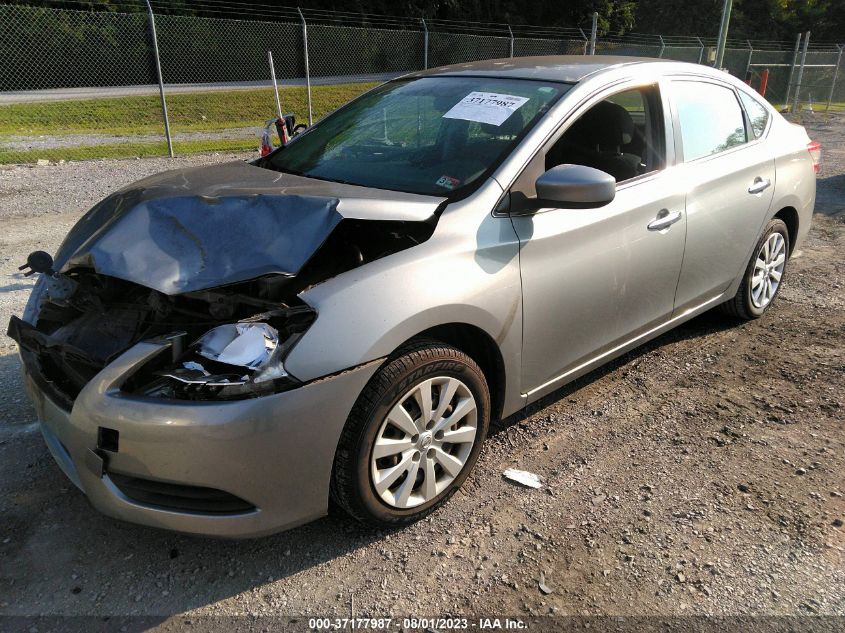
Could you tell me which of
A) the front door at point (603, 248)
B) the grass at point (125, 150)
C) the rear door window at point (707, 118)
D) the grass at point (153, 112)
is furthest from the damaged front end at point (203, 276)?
the grass at point (153, 112)

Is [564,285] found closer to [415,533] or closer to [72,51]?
[415,533]

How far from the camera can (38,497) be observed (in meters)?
2.83

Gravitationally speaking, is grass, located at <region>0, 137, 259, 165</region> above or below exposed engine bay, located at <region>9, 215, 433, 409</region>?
below

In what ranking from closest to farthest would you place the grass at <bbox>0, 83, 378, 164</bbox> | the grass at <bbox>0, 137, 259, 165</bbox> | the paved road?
the grass at <bbox>0, 137, 259, 165</bbox>
the grass at <bbox>0, 83, 378, 164</bbox>
the paved road

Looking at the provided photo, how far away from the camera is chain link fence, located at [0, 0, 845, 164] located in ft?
52.0

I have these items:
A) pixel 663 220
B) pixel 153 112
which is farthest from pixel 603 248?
pixel 153 112

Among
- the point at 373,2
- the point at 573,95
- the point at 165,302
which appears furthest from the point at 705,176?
the point at 373,2

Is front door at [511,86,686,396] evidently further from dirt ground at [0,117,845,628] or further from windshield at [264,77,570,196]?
dirt ground at [0,117,845,628]

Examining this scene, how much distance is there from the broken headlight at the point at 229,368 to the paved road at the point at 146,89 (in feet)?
60.3

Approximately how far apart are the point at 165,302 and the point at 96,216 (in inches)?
27.7

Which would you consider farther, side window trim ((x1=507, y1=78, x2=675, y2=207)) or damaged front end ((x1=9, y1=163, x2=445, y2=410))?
side window trim ((x1=507, y1=78, x2=675, y2=207))

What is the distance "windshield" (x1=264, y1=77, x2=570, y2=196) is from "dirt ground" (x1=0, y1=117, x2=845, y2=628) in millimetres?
1373

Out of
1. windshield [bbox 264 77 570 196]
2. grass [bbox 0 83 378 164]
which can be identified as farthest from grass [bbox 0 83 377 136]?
windshield [bbox 264 77 570 196]

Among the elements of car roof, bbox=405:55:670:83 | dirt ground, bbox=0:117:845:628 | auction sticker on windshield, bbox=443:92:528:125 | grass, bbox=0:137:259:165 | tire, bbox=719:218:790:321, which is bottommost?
grass, bbox=0:137:259:165
